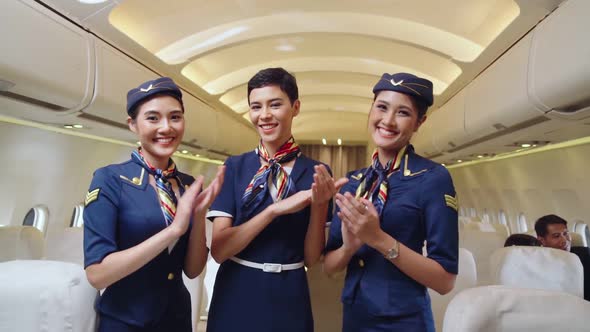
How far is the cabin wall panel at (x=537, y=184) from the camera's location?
5.35 meters

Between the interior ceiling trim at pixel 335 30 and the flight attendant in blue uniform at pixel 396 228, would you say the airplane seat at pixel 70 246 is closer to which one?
the interior ceiling trim at pixel 335 30

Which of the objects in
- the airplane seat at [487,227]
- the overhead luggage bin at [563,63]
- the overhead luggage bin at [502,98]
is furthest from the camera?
the airplane seat at [487,227]

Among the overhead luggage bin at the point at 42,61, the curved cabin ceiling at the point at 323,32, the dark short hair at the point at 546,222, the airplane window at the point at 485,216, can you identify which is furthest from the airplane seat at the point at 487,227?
the overhead luggage bin at the point at 42,61

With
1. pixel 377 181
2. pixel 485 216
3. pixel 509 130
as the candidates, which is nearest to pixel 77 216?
pixel 377 181

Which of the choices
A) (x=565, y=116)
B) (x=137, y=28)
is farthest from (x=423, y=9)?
(x=137, y=28)

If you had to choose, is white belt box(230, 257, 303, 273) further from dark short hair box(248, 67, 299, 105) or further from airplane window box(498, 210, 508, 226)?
airplane window box(498, 210, 508, 226)

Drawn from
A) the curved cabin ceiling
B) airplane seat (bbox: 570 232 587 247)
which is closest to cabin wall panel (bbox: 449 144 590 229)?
airplane seat (bbox: 570 232 587 247)

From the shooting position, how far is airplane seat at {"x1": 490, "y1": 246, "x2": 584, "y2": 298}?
2.65 m

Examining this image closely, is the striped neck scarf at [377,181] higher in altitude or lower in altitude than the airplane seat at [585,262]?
higher

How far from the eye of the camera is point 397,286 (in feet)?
4.59

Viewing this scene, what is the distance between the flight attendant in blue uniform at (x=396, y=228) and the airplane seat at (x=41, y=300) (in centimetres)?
96

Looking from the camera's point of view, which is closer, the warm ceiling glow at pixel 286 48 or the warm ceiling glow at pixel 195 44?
the warm ceiling glow at pixel 195 44

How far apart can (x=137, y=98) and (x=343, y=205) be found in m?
0.94

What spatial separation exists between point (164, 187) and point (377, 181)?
854 millimetres
